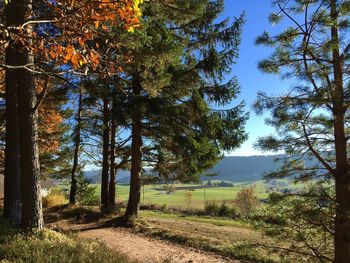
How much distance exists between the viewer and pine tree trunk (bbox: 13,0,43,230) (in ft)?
30.1

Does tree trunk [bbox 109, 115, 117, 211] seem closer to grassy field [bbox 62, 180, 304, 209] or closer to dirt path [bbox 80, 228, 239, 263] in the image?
dirt path [bbox 80, 228, 239, 263]

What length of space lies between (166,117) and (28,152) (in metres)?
7.07

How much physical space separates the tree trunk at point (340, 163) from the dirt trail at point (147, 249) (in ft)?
13.9

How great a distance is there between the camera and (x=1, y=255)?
6805 millimetres

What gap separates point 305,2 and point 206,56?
8.70 m

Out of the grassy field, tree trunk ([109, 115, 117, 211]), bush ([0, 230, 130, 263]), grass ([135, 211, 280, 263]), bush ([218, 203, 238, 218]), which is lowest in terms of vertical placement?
the grassy field

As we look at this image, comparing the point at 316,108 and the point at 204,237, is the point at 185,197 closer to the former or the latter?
the point at 204,237

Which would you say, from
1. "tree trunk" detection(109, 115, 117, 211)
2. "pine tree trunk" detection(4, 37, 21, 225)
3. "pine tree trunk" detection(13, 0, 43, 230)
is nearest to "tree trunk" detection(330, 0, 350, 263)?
"pine tree trunk" detection(13, 0, 43, 230)

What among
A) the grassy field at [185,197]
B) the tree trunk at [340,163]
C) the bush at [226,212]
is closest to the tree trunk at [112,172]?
the bush at [226,212]

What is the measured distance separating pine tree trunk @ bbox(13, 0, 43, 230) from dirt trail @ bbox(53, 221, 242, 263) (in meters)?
2.15

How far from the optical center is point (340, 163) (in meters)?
7.61

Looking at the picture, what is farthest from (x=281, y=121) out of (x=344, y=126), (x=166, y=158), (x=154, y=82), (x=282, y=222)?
(x=166, y=158)

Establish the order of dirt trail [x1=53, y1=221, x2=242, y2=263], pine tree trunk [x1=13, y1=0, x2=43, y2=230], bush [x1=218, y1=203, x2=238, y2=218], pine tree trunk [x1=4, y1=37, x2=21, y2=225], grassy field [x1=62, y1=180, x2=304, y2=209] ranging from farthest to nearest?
grassy field [x1=62, y1=180, x2=304, y2=209]
bush [x1=218, y1=203, x2=238, y2=218]
pine tree trunk [x1=4, y1=37, x2=21, y2=225]
dirt trail [x1=53, y1=221, x2=242, y2=263]
pine tree trunk [x1=13, y1=0, x2=43, y2=230]

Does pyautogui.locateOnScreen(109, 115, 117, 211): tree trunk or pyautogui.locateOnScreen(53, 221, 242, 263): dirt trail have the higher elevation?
pyautogui.locateOnScreen(109, 115, 117, 211): tree trunk
